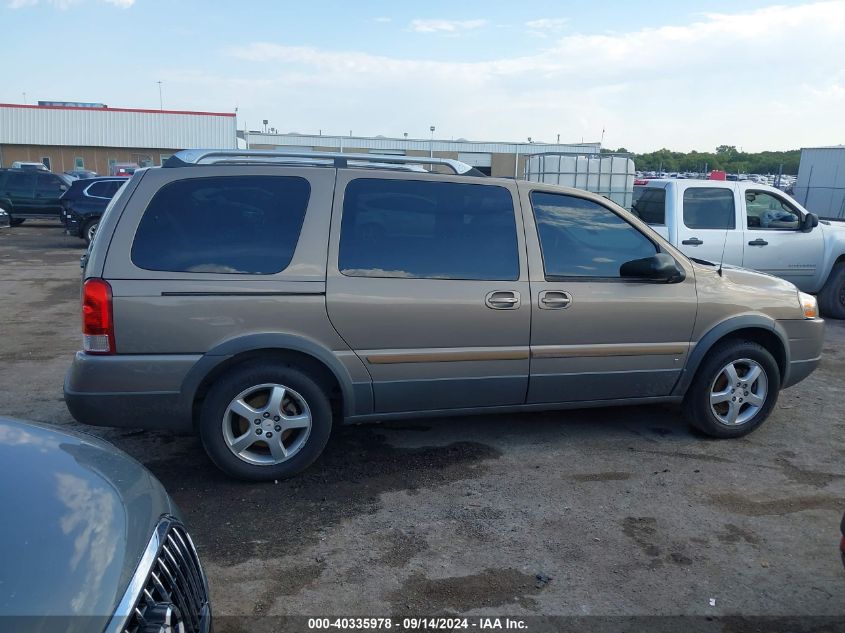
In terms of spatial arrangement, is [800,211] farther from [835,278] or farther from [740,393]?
[740,393]

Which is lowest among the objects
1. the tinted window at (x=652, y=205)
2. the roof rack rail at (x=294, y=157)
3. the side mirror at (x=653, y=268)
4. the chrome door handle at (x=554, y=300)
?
the chrome door handle at (x=554, y=300)

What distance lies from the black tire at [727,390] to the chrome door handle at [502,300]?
159cm

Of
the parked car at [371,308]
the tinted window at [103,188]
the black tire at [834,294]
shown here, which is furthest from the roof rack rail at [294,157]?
the tinted window at [103,188]

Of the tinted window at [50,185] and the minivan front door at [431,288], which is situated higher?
the minivan front door at [431,288]

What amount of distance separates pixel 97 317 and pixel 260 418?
1.07 metres

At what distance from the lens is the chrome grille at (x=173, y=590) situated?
75.8 inches

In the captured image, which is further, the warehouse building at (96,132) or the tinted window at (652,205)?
the warehouse building at (96,132)

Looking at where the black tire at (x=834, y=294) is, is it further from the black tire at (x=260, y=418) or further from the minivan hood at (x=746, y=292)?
the black tire at (x=260, y=418)

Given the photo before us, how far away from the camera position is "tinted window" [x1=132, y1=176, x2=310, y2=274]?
4141 millimetres

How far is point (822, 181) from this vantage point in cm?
2845

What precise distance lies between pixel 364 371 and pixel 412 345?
1.11ft

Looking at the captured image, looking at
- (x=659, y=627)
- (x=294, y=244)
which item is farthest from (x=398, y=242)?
(x=659, y=627)

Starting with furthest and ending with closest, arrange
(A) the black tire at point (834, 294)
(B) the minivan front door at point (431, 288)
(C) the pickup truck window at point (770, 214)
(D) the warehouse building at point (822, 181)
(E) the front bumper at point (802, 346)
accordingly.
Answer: (D) the warehouse building at point (822, 181) → (A) the black tire at point (834, 294) → (C) the pickup truck window at point (770, 214) → (E) the front bumper at point (802, 346) → (B) the minivan front door at point (431, 288)

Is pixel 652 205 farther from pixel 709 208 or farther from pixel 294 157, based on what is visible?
pixel 294 157
